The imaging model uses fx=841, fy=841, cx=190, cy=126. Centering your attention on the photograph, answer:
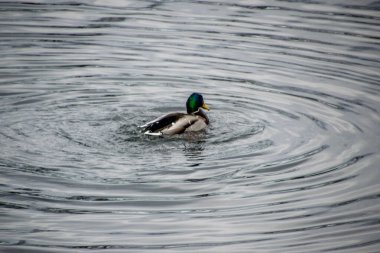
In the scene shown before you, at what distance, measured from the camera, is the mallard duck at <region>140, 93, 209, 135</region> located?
13.4m

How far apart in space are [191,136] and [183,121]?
279 mm

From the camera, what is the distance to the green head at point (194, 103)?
14.6 metres

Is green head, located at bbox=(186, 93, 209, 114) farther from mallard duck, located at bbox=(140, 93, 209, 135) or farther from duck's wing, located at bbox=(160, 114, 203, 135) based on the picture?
duck's wing, located at bbox=(160, 114, 203, 135)

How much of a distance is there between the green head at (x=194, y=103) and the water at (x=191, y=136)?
349 millimetres

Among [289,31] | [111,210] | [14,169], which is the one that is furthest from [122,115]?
[289,31]

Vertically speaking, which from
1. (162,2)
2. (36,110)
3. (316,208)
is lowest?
(316,208)

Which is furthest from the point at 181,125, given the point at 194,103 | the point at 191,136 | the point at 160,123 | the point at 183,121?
the point at 194,103

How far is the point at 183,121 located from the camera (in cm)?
1380

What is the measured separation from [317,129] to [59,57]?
6397 mm

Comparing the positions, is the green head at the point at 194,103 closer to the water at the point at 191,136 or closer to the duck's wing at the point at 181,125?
the water at the point at 191,136

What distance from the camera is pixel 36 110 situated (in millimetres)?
14406

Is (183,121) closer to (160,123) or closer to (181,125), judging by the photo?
(181,125)

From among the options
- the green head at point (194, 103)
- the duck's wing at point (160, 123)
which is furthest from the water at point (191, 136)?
the green head at point (194, 103)

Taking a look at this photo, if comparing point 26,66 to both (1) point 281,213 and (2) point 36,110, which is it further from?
(1) point 281,213
